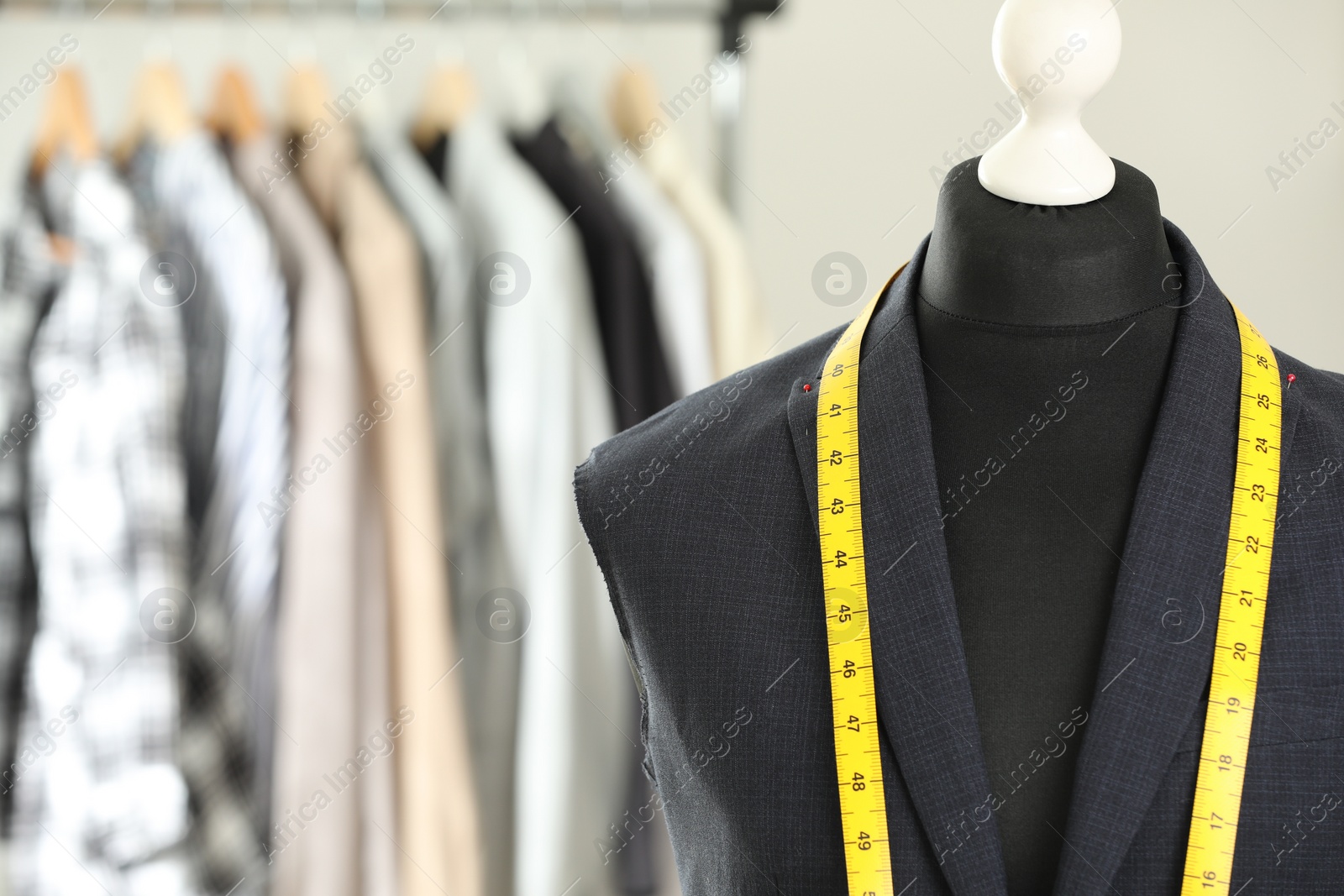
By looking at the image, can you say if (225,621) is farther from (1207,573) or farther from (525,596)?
(1207,573)

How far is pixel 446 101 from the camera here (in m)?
2.16

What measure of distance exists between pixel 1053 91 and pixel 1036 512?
32 centimetres

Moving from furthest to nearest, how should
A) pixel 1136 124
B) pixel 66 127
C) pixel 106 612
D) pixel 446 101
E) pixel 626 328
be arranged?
pixel 1136 124 → pixel 446 101 → pixel 66 127 → pixel 626 328 → pixel 106 612

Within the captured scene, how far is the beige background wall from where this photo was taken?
2533mm

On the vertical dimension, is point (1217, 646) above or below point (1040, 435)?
below

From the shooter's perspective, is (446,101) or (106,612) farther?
(446,101)

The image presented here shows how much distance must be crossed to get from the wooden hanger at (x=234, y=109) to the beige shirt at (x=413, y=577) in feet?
1.33

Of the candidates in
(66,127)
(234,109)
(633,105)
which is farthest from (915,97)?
(66,127)

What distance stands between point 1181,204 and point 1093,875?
84.3 inches

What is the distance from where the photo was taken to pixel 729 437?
997 millimetres

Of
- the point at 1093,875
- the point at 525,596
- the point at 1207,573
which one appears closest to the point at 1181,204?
the point at 525,596

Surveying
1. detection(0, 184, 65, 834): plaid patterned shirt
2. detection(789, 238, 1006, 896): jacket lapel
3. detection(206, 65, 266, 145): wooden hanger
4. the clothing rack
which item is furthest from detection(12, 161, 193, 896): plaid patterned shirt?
detection(789, 238, 1006, 896): jacket lapel

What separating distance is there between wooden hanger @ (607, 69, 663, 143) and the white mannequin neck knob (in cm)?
129

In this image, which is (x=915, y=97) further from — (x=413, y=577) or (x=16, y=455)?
(x=16, y=455)
